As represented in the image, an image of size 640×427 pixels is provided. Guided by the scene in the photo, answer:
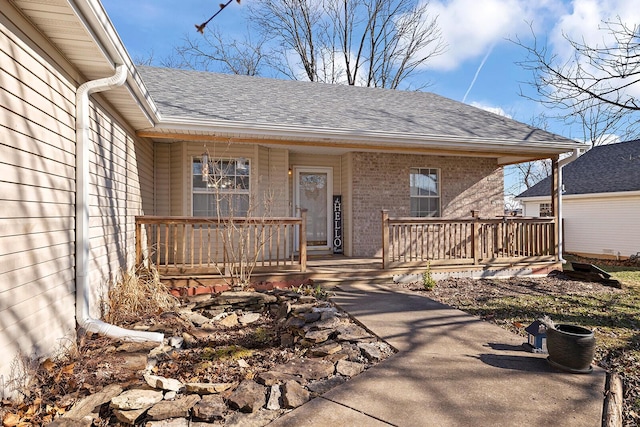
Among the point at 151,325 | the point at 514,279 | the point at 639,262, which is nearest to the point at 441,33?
the point at 639,262

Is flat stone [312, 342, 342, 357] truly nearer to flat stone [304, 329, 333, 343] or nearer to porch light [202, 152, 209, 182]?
flat stone [304, 329, 333, 343]

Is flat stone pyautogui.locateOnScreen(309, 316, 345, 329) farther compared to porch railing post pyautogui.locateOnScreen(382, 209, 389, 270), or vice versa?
porch railing post pyautogui.locateOnScreen(382, 209, 389, 270)

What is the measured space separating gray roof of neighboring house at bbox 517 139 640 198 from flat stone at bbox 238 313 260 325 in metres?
14.0

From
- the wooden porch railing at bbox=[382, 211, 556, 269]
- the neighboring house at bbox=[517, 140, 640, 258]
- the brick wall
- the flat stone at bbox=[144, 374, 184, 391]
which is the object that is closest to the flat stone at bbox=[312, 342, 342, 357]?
the flat stone at bbox=[144, 374, 184, 391]

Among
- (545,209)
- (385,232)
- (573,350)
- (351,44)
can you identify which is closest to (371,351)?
(573,350)

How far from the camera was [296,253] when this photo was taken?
28.2 ft

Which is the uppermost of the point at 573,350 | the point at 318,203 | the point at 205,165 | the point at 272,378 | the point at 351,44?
the point at 351,44

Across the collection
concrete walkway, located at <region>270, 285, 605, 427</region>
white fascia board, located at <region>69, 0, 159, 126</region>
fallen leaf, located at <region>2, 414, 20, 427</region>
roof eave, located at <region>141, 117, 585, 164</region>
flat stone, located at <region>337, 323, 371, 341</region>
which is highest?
white fascia board, located at <region>69, 0, 159, 126</region>

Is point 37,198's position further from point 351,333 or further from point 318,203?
point 318,203

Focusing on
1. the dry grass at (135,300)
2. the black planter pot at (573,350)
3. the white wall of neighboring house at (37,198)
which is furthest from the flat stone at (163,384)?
the black planter pot at (573,350)

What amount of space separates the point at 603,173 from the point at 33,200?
18.4m

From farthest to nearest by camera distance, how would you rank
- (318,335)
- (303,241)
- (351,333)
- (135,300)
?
(303,241) → (135,300) → (351,333) → (318,335)

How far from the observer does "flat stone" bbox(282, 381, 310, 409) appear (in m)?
2.62

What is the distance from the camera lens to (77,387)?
110 inches
